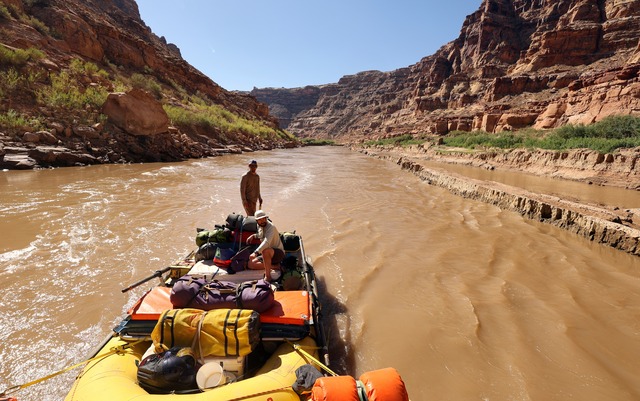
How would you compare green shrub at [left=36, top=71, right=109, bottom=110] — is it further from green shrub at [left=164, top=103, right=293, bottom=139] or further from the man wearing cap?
the man wearing cap

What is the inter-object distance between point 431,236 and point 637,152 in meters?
13.5

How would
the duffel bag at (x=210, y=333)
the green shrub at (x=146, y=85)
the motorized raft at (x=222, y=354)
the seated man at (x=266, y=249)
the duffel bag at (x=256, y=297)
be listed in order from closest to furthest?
1. the motorized raft at (x=222, y=354)
2. the duffel bag at (x=210, y=333)
3. the duffel bag at (x=256, y=297)
4. the seated man at (x=266, y=249)
5. the green shrub at (x=146, y=85)

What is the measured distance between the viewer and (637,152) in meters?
13.7

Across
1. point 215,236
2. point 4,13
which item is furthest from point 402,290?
point 4,13

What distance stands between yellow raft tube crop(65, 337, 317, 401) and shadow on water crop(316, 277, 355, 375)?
702 mm

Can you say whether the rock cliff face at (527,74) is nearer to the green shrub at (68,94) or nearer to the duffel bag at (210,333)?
the duffel bag at (210,333)

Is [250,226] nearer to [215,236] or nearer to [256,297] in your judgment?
[215,236]

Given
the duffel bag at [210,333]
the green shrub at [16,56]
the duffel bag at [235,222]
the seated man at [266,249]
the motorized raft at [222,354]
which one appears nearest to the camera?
the motorized raft at [222,354]

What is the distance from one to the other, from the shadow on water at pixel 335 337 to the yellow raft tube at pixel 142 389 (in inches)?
27.7

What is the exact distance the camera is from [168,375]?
87.2 inches

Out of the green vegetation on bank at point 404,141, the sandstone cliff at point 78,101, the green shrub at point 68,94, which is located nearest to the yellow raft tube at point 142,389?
the sandstone cliff at point 78,101

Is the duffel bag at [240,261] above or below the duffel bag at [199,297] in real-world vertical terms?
below

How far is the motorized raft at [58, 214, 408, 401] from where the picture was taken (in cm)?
204

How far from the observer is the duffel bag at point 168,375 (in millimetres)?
2219
